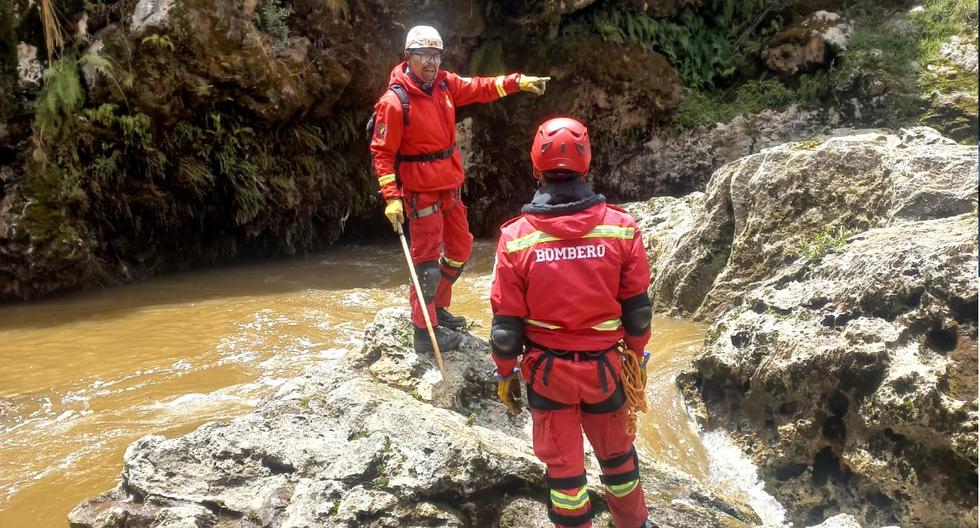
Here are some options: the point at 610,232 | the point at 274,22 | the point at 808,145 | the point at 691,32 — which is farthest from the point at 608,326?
the point at 691,32

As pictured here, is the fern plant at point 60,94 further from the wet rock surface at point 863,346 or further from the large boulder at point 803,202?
the wet rock surface at point 863,346

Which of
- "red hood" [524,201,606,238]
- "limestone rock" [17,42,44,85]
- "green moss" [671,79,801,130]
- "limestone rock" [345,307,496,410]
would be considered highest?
"limestone rock" [17,42,44,85]

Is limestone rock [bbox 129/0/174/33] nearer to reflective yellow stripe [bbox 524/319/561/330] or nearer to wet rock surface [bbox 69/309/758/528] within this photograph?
wet rock surface [bbox 69/309/758/528]

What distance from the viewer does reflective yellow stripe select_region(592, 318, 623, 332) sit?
10.1ft

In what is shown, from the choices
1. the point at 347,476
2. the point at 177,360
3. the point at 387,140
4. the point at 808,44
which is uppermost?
the point at 808,44

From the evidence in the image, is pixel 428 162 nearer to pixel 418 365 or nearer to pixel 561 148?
pixel 418 365

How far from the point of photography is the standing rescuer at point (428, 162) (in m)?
4.45

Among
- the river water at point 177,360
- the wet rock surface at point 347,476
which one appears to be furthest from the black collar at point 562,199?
the river water at point 177,360

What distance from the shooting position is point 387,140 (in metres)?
4.45

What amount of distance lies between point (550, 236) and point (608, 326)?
48 cm

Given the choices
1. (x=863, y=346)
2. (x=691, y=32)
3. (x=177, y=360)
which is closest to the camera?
(x=863, y=346)

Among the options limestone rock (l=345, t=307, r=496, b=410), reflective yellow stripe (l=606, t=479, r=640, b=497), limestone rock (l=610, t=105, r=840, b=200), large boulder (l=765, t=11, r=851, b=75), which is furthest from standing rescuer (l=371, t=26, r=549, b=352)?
large boulder (l=765, t=11, r=851, b=75)

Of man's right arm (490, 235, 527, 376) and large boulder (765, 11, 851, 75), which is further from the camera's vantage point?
large boulder (765, 11, 851, 75)

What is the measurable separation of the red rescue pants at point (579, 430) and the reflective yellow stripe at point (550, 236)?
497mm
